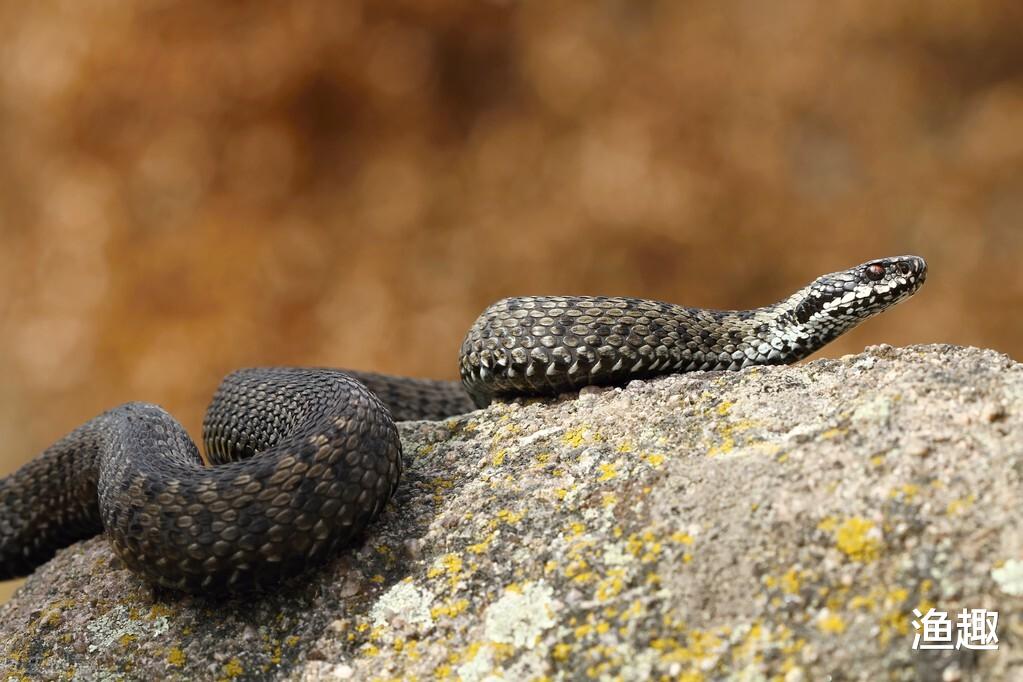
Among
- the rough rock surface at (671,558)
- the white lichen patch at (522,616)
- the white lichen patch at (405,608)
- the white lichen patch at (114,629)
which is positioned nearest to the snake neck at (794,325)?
the rough rock surface at (671,558)

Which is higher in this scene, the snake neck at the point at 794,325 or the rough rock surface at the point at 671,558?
the snake neck at the point at 794,325

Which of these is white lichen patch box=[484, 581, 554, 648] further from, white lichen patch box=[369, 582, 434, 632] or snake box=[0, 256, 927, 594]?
snake box=[0, 256, 927, 594]

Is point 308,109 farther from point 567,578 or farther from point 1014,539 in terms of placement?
point 1014,539

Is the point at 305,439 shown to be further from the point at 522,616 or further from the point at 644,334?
the point at 644,334

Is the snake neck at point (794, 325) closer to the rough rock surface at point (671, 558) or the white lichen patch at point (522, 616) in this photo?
A: the rough rock surface at point (671, 558)

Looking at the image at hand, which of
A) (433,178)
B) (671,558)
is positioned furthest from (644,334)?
(433,178)

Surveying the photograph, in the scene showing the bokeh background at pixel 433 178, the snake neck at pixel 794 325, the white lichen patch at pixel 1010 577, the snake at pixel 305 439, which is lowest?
the white lichen patch at pixel 1010 577

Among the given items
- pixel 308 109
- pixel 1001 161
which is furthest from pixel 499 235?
pixel 1001 161

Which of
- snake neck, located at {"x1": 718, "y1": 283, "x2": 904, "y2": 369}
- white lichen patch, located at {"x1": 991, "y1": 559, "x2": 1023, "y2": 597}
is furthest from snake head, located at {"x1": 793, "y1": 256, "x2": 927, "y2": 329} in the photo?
white lichen patch, located at {"x1": 991, "y1": 559, "x2": 1023, "y2": 597}
